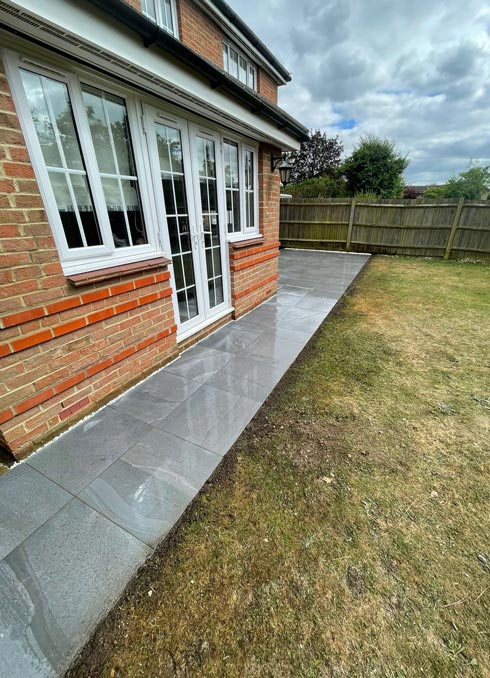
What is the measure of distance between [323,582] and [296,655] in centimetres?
30

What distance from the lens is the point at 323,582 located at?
1343 millimetres

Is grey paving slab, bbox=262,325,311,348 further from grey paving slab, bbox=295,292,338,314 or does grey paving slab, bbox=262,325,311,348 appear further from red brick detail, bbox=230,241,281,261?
red brick detail, bbox=230,241,281,261

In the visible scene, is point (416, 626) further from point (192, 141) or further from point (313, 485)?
point (192, 141)

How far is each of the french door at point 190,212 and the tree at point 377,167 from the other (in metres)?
15.7

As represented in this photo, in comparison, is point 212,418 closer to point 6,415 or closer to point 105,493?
point 105,493

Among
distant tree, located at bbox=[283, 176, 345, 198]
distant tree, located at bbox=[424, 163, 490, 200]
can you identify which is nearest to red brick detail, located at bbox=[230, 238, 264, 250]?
distant tree, located at bbox=[424, 163, 490, 200]

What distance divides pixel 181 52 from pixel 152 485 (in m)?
3.10

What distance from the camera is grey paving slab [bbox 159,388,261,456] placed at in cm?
218

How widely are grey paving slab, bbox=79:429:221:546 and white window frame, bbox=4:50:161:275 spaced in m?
1.47

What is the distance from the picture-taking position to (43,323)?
6.44 ft

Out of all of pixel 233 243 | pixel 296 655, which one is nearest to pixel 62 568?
pixel 296 655

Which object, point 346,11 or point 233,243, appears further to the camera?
point 346,11

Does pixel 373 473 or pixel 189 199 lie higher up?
pixel 189 199

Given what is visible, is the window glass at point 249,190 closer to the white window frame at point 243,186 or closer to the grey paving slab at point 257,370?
the white window frame at point 243,186
